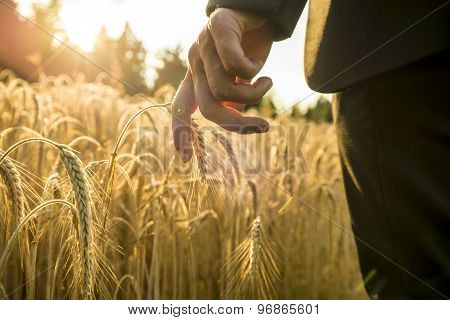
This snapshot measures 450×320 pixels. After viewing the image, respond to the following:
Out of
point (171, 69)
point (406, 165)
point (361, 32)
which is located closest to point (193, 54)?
point (361, 32)

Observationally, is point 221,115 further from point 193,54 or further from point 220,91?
point 193,54

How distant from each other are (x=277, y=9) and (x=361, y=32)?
22cm

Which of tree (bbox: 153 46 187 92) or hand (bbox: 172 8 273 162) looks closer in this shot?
hand (bbox: 172 8 273 162)

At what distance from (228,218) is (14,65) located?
1519 centimetres

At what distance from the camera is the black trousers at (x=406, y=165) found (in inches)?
44.1

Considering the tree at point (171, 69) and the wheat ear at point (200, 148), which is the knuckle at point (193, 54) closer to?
the wheat ear at point (200, 148)

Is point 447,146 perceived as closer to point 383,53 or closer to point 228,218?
point 383,53

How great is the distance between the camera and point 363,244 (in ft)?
4.61

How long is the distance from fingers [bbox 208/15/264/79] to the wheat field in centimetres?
19

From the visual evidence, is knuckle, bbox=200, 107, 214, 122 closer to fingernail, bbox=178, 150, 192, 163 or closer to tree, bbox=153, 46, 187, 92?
fingernail, bbox=178, 150, 192, 163

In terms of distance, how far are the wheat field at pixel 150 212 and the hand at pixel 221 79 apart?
6cm

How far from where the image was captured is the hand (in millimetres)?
930

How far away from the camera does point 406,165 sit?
119cm

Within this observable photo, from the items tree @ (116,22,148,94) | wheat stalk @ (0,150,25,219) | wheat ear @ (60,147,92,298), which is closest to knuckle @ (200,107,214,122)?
wheat ear @ (60,147,92,298)
